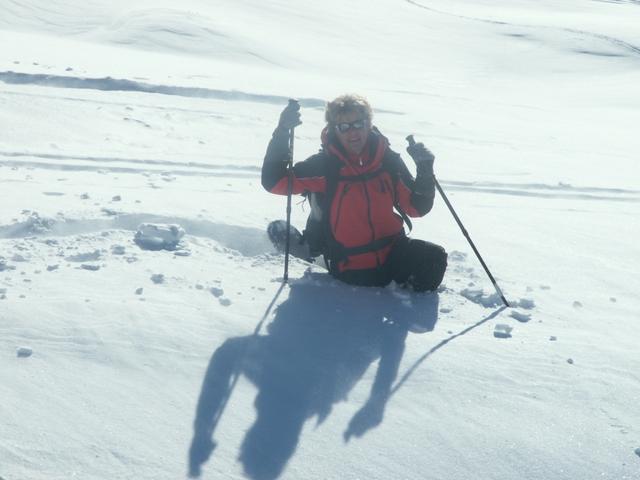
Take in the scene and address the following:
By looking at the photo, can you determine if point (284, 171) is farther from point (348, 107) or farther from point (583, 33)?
point (583, 33)

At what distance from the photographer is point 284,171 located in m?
4.23

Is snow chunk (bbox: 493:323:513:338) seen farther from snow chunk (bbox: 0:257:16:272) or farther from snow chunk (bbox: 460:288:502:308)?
snow chunk (bbox: 0:257:16:272)

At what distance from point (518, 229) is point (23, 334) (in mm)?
3354

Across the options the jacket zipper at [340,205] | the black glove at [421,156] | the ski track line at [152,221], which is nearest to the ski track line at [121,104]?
the ski track line at [152,221]

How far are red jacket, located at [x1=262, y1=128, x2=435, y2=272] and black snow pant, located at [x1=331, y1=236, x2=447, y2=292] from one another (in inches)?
1.4

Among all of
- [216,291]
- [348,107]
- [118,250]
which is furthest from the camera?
[118,250]

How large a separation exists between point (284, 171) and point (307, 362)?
3.84ft

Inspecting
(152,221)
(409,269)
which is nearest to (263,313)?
(409,269)

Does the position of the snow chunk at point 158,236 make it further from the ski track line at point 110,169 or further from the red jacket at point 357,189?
the ski track line at point 110,169

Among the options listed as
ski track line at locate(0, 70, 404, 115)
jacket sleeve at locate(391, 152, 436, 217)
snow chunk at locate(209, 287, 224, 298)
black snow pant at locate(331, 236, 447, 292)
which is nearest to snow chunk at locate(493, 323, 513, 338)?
black snow pant at locate(331, 236, 447, 292)

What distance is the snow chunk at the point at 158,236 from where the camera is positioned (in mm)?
4488

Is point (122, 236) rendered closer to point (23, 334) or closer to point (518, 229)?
point (23, 334)

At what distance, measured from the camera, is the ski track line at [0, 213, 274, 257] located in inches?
177

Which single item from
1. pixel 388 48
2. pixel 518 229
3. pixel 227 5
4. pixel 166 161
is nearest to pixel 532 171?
pixel 518 229
